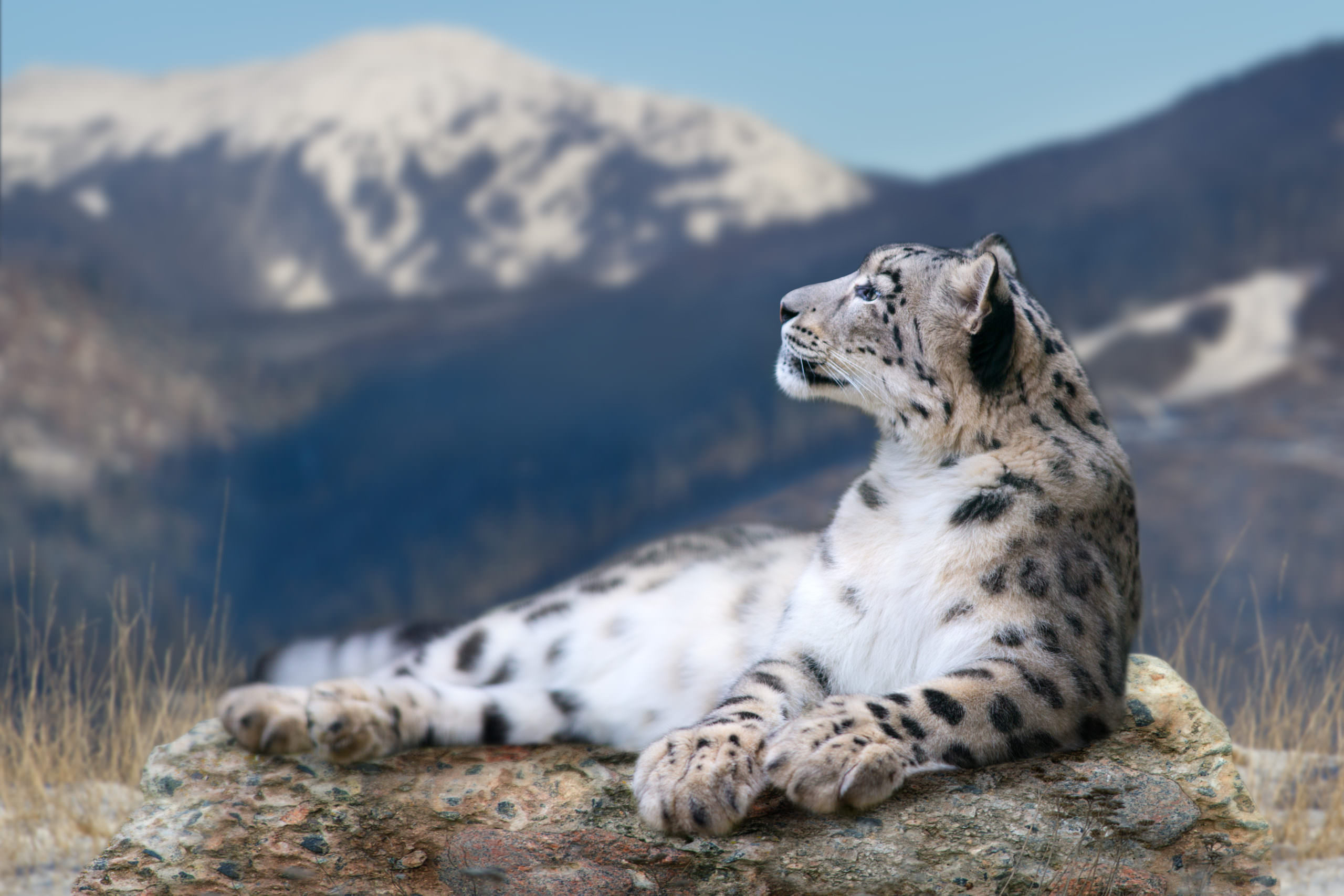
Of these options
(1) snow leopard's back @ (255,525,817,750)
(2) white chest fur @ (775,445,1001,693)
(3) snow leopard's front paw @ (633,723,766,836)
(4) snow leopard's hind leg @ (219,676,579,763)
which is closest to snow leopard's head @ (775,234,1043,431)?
(2) white chest fur @ (775,445,1001,693)

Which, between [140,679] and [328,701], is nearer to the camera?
[328,701]

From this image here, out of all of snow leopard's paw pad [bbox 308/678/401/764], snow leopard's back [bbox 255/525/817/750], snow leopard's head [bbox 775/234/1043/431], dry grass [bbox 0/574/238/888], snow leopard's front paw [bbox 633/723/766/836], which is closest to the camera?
snow leopard's front paw [bbox 633/723/766/836]

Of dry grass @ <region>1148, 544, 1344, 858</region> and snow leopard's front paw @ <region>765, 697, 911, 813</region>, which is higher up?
snow leopard's front paw @ <region>765, 697, 911, 813</region>

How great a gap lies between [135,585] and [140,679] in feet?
2.96

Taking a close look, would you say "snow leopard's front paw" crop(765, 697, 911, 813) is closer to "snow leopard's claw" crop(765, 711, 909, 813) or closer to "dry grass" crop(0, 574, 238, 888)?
"snow leopard's claw" crop(765, 711, 909, 813)

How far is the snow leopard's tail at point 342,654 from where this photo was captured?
5.25m

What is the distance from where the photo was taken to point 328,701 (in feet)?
13.5

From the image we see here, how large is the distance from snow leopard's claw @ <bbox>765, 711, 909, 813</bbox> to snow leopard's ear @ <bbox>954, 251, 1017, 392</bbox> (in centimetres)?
116

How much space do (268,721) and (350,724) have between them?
0.98ft

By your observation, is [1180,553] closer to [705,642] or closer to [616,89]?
[705,642]

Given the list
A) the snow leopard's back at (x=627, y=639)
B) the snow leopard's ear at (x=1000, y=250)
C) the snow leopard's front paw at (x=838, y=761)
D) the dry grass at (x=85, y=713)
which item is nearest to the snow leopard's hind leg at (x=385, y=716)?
the snow leopard's back at (x=627, y=639)

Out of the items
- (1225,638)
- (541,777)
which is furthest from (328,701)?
(1225,638)

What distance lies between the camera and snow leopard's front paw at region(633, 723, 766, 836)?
10.3ft

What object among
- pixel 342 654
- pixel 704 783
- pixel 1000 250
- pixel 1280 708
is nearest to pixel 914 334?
pixel 1000 250
